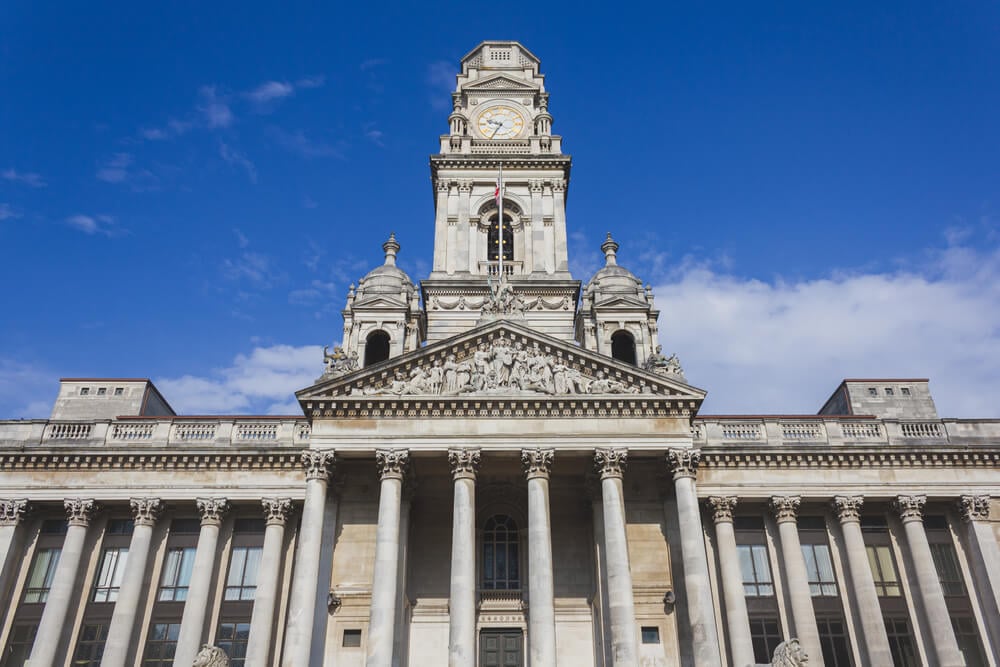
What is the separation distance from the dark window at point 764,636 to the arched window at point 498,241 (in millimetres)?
24513

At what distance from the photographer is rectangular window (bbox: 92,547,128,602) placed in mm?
33281

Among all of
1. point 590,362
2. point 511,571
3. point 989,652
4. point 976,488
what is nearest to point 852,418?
point 976,488

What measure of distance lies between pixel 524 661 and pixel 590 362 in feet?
40.5

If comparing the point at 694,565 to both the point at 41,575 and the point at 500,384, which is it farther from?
the point at 41,575

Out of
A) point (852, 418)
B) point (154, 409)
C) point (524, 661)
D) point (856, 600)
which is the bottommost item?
point (524, 661)

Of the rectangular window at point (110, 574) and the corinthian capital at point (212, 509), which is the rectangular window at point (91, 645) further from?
the corinthian capital at point (212, 509)

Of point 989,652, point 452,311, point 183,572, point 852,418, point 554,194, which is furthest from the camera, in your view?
point 554,194

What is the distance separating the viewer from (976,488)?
1359 inches

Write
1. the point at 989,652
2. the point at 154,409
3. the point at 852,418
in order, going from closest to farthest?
the point at 989,652, the point at 852,418, the point at 154,409

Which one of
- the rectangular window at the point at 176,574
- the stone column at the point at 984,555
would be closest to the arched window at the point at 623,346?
the stone column at the point at 984,555

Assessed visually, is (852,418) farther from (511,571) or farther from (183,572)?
(183,572)

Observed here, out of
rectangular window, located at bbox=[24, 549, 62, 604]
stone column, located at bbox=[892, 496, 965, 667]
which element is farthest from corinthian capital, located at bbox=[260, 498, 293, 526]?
stone column, located at bbox=[892, 496, 965, 667]

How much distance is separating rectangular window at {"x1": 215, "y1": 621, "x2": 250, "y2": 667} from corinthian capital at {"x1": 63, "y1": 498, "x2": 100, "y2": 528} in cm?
738

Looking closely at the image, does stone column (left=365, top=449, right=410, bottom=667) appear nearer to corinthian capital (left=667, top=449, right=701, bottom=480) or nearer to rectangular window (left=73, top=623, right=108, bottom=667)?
corinthian capital (left=667, top=449, right=701, bottom=480)
